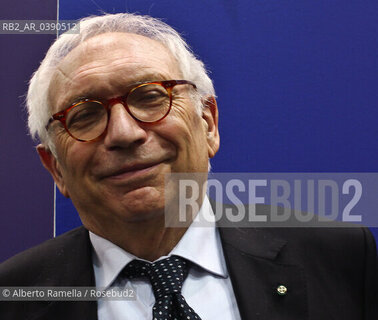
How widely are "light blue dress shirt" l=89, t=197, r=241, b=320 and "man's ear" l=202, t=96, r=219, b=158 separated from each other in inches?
8.4

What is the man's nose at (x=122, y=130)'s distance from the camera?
112cm

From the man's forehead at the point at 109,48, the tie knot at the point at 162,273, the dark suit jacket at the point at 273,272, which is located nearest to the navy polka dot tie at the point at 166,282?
the tie knot at the point at 162,273

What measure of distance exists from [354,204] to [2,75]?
3.76 feet

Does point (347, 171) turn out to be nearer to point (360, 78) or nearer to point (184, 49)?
point (360, 78)

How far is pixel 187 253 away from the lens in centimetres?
124

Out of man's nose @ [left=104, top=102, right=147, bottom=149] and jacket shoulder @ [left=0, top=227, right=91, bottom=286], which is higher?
man's nose @ [left=104, top=102, right=147, bottom=149]

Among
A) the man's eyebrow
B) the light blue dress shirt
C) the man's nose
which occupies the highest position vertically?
the man's eyebrow

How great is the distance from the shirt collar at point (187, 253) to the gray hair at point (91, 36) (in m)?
0.34

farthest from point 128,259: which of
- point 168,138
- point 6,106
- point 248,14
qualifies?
point 248,14

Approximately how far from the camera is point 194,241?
1.26 m

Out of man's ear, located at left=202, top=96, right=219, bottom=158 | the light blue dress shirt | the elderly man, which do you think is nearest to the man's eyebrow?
the elderly man

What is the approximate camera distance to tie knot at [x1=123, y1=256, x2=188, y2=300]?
1152 millimetres

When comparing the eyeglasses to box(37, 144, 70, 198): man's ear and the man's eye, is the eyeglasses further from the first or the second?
box(37, 144, 70, 198): man's ear

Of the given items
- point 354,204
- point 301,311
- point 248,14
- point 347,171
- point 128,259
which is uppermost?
point 248,14
